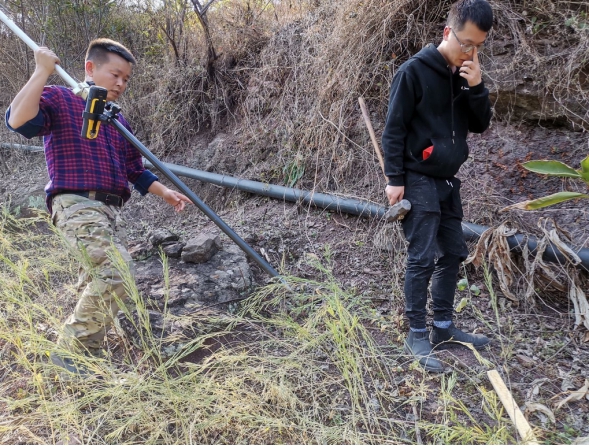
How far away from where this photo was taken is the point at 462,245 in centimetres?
230

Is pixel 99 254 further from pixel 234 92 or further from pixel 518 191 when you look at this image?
pixel 234 92

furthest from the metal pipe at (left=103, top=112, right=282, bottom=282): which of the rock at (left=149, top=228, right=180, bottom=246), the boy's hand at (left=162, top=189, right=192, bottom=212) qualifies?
the rock at (left=149, top=228, right=180, bottom=246)

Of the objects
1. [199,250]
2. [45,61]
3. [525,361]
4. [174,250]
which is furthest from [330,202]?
[45,61]

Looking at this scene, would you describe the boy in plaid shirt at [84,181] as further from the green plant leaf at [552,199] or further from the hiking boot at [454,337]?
the green plant leaf at [552,199]

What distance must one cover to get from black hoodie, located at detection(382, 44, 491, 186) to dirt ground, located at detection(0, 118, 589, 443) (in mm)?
725

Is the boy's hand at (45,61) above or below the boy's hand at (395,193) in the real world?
above

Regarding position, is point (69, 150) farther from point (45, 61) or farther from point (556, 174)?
point (556, 174)

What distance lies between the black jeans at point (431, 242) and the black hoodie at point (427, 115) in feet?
0.25

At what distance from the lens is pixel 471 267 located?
2.93m

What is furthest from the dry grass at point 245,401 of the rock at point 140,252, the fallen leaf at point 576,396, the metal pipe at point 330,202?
the metal pipe at point 330,202

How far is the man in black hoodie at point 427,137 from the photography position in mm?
2113

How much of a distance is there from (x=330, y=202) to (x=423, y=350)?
5.23 ft

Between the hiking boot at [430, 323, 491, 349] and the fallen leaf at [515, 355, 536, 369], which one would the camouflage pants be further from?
the fallen leaf at [515, 355, 536, 369]

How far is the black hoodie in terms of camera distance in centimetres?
212
